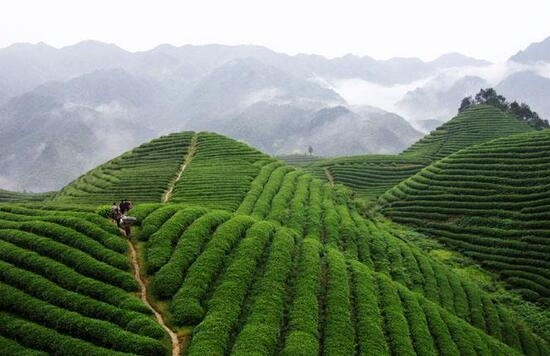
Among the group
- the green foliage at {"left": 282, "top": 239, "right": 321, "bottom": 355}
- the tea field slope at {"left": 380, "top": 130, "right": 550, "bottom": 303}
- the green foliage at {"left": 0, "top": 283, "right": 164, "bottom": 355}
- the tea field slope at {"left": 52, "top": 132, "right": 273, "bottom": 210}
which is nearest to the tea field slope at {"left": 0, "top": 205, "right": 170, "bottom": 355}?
the green foliage at {"left": 0, "top": 283, "right": 164, "bottom": 355}

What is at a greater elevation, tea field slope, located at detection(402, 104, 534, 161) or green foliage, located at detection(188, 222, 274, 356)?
tea field slope, located at detection(402, 104, 534, 161)

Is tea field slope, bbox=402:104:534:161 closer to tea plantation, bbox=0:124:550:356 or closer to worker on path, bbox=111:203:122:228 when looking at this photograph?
tea plantation, bbox=0:124:550:356

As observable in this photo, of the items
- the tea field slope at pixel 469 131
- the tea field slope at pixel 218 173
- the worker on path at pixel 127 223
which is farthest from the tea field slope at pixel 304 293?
the tea field slope at pixel 469 131

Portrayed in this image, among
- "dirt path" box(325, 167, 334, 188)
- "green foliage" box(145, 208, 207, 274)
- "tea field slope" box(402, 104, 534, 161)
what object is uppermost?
"tea field slope" box(402, 104, 534, 161)

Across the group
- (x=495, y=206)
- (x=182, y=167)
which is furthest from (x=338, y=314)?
(x=182, y=167)

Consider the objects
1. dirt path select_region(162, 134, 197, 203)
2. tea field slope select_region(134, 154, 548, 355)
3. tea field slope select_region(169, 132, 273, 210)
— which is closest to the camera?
tea field slope select_region(134, 154, 548, 355)

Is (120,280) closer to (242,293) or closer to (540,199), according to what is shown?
(242,293)

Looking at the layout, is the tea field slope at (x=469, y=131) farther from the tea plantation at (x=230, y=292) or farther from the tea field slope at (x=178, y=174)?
the tea plantation at (x=230, y=292)
